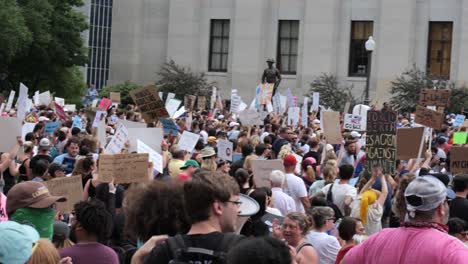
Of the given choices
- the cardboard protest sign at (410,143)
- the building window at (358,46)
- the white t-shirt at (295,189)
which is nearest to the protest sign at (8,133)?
the white t-shirt at (295,189)

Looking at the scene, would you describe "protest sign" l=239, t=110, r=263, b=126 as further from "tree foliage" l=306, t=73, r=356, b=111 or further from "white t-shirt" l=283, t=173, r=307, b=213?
"tree foliage" l=306, t=73, r=356, b=111

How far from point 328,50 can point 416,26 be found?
13.5ft

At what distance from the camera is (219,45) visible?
2000 inches

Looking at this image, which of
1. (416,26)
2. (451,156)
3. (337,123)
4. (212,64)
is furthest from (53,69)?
(451,156)

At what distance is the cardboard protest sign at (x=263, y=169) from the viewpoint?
1233 cm

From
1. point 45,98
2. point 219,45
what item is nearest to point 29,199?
point 45,98

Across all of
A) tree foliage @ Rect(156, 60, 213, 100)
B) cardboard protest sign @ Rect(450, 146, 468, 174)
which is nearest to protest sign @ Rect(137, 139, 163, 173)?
cardboard protest sign @ Rect(450, 146, 468, 174)

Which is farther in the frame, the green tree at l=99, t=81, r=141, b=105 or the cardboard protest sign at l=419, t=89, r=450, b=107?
the green tree at l=99, t=81, r=141, b=105

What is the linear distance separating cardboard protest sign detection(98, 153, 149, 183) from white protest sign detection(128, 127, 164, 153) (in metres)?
2.72

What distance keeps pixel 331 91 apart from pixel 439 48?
5.76m

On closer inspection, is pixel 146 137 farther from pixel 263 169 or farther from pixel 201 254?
pixel 201 254

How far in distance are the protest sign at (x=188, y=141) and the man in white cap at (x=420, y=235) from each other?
33.3 ft

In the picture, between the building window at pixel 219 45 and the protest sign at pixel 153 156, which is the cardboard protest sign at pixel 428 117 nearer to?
the protest sign at pixel 153 156

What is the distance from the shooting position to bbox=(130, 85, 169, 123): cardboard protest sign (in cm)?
1727
